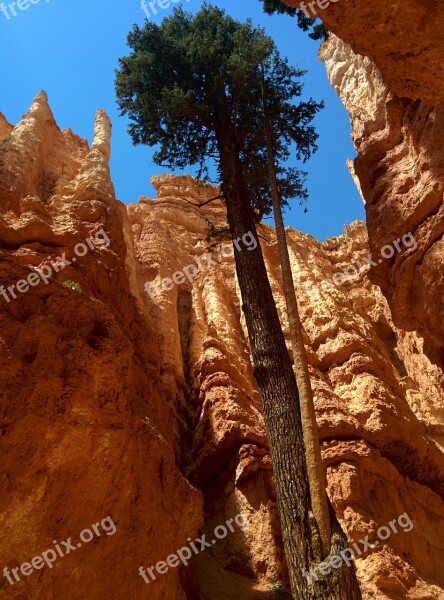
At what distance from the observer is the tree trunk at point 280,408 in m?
5.26

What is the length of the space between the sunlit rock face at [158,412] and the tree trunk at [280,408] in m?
0.85

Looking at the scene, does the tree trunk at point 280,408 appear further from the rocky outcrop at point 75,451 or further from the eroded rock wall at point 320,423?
the rocky outcrop at point 75,451

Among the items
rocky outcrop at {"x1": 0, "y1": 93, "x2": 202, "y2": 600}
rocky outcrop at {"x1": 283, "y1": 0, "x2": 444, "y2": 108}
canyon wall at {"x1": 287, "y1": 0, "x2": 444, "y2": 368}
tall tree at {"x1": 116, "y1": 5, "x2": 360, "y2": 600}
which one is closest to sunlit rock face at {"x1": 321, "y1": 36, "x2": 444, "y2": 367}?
canyon wall at {"x1": 287, "y1": 0, "x2": 444, "y2": 368}

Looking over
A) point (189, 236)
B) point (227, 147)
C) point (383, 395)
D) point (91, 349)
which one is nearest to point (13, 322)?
point (91, 349)

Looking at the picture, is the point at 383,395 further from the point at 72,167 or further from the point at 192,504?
the point at 72,167

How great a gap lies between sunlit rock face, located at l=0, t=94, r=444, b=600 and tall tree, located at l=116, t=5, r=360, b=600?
1431mm

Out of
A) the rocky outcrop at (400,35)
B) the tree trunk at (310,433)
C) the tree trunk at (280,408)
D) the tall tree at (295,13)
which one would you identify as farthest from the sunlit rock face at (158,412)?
the tall tree at (295,13)

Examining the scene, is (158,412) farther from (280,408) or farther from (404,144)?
(404,144)

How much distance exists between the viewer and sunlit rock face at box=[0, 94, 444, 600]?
635 centimetres

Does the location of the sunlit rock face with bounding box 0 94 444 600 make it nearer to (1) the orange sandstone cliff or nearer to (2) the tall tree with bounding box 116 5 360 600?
(1) the orange sandstone cliff

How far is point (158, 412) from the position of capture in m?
10.1

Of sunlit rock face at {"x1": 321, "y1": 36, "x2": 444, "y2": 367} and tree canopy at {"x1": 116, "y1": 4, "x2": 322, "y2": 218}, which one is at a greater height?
tree canopy at {"x1": 116, "y1": 4, "x2": 322, "y2": 218}

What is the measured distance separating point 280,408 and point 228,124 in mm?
6424

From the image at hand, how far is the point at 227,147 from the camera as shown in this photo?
1016cm
